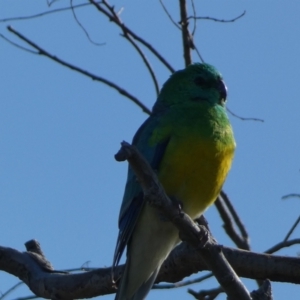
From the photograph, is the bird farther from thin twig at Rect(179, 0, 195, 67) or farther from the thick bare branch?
thin twig at Rect(179, 0, 195, 67)

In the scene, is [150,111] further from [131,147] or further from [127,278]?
[131,147]

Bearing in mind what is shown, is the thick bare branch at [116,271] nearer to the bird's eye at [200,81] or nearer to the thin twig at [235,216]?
the thin twig at [235,216]

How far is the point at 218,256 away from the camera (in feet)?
15.5

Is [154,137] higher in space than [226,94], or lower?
lower

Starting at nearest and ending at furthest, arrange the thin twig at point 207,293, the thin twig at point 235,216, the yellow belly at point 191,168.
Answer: the yellow belly at point 191,168 → the thin twig at point 207,293 → the thin twig at point 235,216

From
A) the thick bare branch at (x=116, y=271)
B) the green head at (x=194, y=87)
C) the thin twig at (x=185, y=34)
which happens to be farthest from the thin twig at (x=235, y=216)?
the thin twig at (x=185, y=34)

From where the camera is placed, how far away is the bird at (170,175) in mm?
5551

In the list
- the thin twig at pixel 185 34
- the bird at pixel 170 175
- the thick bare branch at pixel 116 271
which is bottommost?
the thick bare branch at pixel 116 271

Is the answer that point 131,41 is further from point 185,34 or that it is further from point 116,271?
point 116,271

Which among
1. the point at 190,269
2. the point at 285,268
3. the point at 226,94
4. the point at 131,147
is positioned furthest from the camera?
the point at 226,94

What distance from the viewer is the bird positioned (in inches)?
219

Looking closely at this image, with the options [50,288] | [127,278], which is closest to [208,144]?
[127,278]

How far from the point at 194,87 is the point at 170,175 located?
4.24ft

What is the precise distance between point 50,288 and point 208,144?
1686 millimetres
